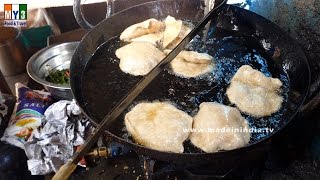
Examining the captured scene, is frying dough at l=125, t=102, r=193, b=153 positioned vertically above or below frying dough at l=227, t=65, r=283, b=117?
below

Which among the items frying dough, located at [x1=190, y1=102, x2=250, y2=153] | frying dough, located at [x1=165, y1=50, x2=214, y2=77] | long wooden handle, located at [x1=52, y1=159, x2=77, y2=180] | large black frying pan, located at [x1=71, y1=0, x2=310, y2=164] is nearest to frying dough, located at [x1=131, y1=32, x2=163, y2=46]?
large black frying pan, located at [x1=71, y1=0, x2=310, y2=164]

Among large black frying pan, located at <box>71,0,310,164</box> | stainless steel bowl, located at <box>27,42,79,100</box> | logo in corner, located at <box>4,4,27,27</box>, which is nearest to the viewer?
large black frying pan, located at <box>71,0,310,164</box>

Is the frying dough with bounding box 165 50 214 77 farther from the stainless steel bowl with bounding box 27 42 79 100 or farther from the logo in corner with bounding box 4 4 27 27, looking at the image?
the logo in corner with bounding box 4 4 27 27

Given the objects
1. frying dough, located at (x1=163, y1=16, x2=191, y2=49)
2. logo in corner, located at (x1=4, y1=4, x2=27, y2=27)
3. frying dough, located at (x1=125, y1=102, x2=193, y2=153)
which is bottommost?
logo in corner, located at (x1=4, y1=4, x2=27, y2=27)

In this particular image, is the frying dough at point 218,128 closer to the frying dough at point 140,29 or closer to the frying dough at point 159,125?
the frying dough at point 159,125

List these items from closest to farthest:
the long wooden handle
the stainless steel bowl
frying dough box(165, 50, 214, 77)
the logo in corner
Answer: the long wooden handle < frying dough box(165, 50, 214, 77) < the stainless steel bowl < the logo in corner

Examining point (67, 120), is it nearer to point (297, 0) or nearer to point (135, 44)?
point (135, 44)

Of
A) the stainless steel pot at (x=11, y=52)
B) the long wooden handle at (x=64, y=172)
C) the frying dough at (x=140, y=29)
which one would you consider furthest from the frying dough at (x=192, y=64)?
the stainless steel pot at (x=11, y=52)

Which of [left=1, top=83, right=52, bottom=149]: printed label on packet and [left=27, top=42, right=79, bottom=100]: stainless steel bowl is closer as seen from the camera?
[left=1, top=83, right=52, bottom=149]: printed label on packet
